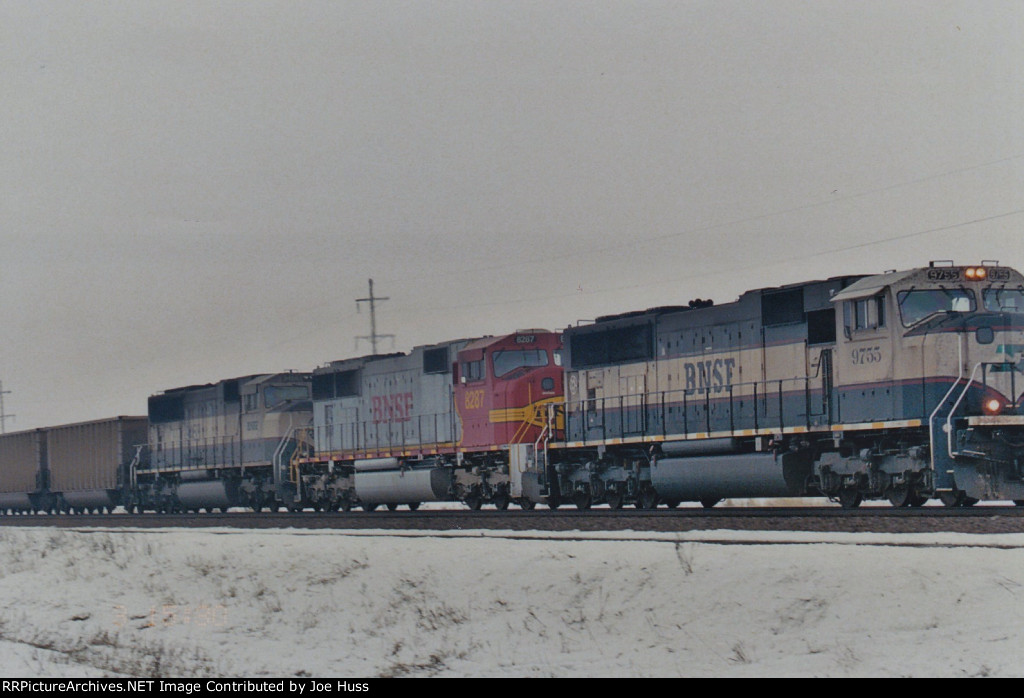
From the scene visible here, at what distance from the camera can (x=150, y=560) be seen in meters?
23.0

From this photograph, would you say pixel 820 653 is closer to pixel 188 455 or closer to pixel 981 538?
pixel 981 538

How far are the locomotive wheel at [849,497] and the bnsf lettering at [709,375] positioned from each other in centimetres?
313

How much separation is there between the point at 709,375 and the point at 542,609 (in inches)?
336

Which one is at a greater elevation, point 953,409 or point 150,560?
point 953,409

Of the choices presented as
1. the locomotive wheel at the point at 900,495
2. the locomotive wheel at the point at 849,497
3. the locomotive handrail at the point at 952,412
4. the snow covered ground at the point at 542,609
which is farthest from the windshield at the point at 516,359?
the locomotive handrail at the point at 952,412

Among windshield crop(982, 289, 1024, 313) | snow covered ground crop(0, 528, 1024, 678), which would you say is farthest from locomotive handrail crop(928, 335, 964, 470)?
snow covered ground crop(0, 528, 1024, 678)

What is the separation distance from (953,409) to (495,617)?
701cm

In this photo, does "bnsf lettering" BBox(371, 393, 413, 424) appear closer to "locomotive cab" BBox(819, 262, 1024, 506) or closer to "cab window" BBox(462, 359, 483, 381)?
"cab window" BBox(462, 359, 483, 381)

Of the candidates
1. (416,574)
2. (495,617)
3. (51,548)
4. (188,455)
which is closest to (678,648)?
(495,617)

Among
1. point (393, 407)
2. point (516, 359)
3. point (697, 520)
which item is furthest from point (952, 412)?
point (393, 407)

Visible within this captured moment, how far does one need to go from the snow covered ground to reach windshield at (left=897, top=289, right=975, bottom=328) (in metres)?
4.70

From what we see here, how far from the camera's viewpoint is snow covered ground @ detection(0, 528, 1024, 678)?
12148 millimetres

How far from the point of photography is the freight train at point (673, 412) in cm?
1853

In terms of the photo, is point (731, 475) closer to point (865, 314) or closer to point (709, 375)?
point (709, 375)
